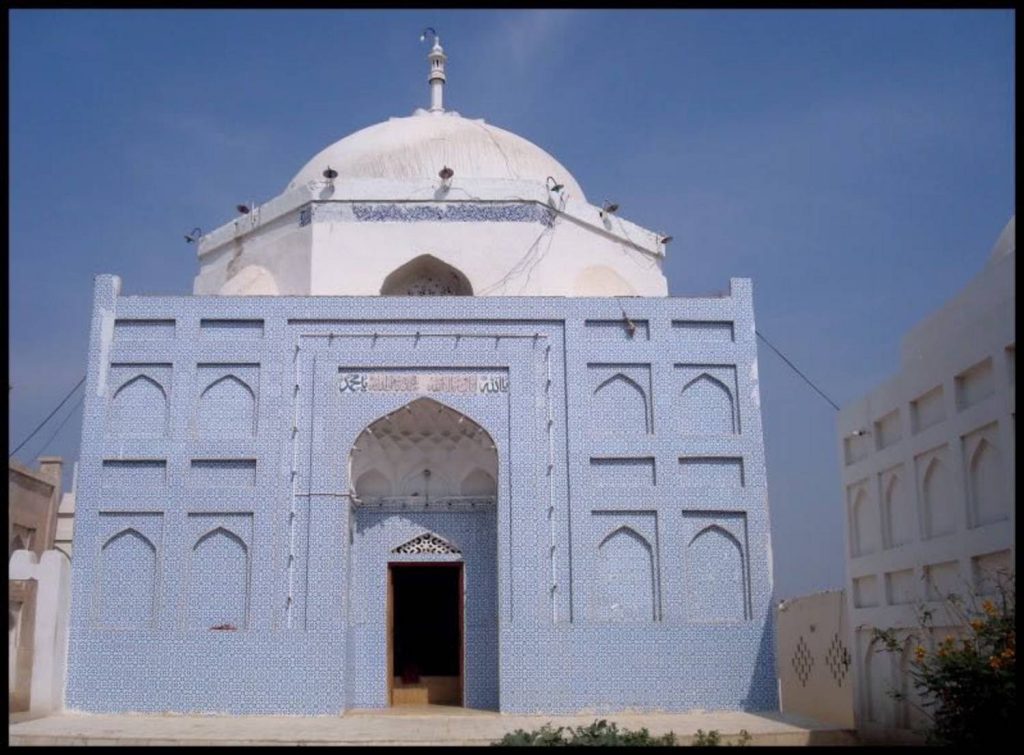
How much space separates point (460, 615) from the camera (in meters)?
14.4

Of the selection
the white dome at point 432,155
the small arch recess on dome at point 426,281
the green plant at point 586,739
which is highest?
the white dome at point 432,155

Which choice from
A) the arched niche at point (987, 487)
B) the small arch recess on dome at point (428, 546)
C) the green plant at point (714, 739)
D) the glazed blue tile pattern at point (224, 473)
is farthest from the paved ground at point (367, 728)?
the arched niche at point (987, 487)

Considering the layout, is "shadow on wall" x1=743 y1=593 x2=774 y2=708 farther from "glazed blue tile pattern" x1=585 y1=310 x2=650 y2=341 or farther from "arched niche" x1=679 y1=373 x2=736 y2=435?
"glazed blue tile pattern" x1=585 y1=310 x2=650 y2=341

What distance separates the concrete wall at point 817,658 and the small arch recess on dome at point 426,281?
20.0ft

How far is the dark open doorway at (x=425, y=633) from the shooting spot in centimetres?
1436

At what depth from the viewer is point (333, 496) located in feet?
44.8

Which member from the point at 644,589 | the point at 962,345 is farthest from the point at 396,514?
the point at 962,345

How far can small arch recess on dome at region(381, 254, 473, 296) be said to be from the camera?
615 inches

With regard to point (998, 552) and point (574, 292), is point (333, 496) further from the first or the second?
point (998, 552)

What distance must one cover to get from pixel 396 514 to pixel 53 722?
4.63 m

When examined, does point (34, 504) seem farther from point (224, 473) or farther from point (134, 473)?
point (224, 473)

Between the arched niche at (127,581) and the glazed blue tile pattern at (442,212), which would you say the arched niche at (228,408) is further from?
the glazed blue tile pattern at (442,212)

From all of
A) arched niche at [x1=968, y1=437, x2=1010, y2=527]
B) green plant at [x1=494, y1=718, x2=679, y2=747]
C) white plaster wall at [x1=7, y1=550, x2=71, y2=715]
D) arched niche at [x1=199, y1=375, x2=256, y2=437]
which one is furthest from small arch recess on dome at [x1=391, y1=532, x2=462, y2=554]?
arched niche at [x1=968, y1=437, x2=1010, y2=527]

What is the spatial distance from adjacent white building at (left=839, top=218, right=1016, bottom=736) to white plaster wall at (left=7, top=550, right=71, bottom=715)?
882 centimetres
